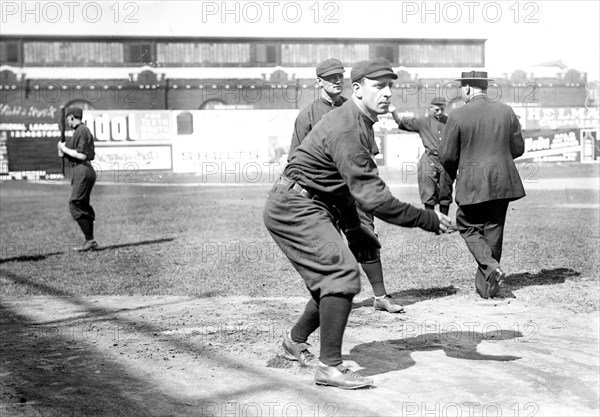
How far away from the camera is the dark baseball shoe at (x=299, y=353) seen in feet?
18.2

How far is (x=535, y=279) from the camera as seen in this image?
917 cm

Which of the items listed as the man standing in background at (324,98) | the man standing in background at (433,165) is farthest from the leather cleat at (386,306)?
the man standing in background at (433,165)

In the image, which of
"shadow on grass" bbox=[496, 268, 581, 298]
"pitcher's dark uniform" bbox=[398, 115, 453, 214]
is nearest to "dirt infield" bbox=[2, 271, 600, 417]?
"shadow on grass" bbox=[496, 268, 581, 298]

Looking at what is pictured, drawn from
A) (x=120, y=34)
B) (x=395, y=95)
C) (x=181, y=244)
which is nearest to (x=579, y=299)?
(x=181, y=244)

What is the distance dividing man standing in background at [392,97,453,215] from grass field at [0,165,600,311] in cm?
72

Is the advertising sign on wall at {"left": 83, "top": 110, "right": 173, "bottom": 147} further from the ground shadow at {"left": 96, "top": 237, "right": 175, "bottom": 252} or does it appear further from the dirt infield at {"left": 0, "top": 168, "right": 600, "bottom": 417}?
the dirt infield at {"left": 0, "top": 168, "right": 600, "bottom": 417}

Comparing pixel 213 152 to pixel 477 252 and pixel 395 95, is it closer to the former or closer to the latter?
pixel 395 95

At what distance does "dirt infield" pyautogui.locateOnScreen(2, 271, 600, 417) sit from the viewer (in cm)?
473

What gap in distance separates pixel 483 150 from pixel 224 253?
189 inches

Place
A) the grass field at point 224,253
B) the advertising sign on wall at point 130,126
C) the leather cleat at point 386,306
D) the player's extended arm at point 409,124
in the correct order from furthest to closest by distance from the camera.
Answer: the advertising sign on wall at point 130,126
the player's extended arm at point 409,124
the grass field at point 224,253
the leather cleat at point 386,306

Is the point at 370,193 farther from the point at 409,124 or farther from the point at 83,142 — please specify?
the point at 83,142

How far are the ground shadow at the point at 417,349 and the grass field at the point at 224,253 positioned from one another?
1.66 metres

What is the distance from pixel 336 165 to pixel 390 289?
12.9 ft

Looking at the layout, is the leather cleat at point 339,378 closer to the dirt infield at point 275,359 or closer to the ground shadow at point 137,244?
the dirt infield at point 275,359
